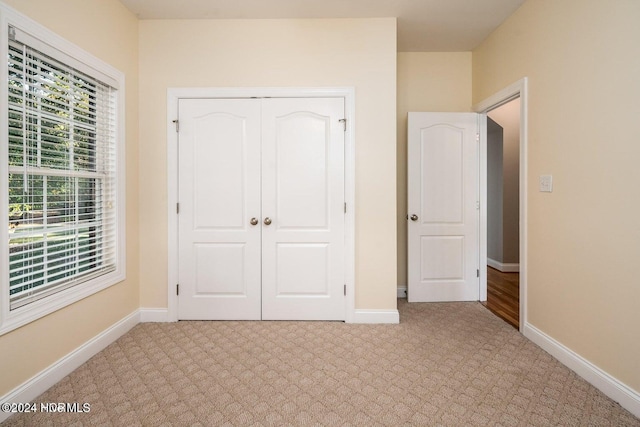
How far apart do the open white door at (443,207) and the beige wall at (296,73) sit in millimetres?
666

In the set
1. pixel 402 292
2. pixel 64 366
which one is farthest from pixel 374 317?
pixel 64 366

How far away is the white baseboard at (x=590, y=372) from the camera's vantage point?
5.44 ft

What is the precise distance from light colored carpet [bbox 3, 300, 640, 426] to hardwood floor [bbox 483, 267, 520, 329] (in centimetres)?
33

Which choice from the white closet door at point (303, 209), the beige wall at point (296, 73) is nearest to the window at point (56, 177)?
the beige wall at point (296, 73)

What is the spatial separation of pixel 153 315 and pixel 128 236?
30.6 inches

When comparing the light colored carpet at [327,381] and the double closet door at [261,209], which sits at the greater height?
the double closet door at [261,209]

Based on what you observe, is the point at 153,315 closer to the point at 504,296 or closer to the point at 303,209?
the point at 303,209

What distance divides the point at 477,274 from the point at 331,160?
210 cm

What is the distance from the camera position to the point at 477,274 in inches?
132

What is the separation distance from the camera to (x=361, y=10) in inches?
103

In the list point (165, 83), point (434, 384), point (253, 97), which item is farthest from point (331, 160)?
point (434, 384)

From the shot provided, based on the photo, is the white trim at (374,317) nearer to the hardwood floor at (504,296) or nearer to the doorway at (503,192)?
the hardwood floor at (504,296)

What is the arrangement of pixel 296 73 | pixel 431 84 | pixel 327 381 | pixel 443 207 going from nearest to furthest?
pixel 327 381, pixel 296 73, pixel 443 207, pixel 431 84

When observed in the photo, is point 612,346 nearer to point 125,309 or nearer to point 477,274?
point 477,274
